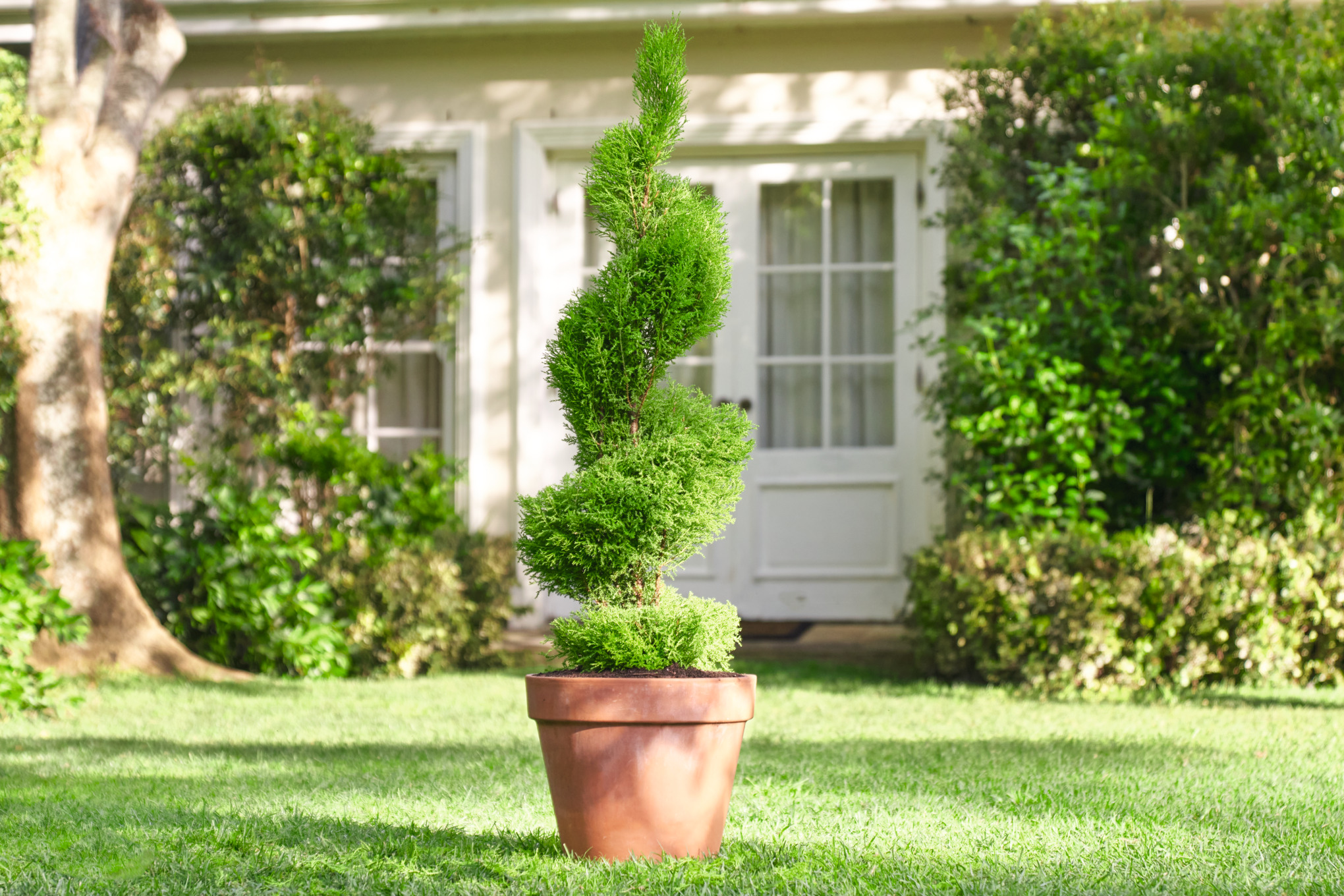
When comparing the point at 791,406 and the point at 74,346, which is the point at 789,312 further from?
the point at 74,346

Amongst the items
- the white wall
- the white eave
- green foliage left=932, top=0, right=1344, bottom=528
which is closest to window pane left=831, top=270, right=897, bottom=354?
the white wall

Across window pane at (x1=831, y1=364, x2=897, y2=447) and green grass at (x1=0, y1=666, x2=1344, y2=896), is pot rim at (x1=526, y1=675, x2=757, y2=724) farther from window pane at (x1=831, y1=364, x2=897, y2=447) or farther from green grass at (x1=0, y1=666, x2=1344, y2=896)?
window pane at (x1=831, y1=364, x2=897, y2=447)

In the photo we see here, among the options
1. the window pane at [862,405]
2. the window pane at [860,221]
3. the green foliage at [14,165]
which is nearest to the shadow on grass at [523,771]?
the green foliage at [14,165]

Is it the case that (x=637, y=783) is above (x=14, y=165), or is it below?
below

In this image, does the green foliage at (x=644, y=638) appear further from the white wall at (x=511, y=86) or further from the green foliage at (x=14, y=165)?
the white wall at (x=511, y=86)

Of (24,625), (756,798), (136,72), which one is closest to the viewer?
(756,798)

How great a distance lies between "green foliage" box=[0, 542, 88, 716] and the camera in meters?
4.37

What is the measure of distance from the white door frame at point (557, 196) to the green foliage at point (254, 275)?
601mm

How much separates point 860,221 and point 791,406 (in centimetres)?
120

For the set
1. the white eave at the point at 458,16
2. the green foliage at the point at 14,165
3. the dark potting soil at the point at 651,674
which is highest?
the white eave at the point at 458,16

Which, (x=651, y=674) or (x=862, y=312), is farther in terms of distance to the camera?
(x=862, y=312)

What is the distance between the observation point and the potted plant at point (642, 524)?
2.32m

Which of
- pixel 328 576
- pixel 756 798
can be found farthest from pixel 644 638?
pixel 328 576

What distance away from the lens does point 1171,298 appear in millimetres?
5395
